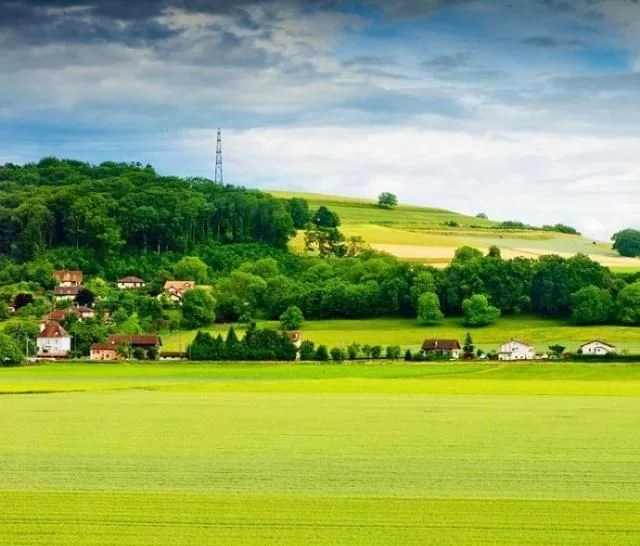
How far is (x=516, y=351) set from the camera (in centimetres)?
9675

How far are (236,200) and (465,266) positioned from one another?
48.8 metres

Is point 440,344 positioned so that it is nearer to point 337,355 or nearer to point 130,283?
point 337,355

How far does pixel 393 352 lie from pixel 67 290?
168ft

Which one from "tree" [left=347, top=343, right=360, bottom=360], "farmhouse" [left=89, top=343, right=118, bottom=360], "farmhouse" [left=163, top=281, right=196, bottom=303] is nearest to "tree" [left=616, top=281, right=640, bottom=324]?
"tree" [left=347, top=343, right=360, bottom=360]

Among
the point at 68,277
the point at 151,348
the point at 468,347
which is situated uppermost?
the point at 68,277

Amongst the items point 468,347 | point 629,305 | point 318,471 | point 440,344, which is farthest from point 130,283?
point 318,471

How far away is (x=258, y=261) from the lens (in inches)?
5679

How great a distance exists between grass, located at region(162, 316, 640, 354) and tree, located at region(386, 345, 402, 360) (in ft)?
18.0

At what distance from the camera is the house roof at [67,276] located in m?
138

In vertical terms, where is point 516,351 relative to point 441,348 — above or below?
below

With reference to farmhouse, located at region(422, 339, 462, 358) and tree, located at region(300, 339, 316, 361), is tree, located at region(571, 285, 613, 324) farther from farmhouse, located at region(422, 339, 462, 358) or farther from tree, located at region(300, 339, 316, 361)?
tree, located at region(300, 339, 316, 361)

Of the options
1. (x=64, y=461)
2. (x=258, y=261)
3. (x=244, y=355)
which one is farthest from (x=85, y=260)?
(x=64, y=461)

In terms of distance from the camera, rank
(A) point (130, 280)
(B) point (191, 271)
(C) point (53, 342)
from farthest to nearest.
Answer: (B) point (191, 271)
(A) point (130, 280)
(C) point (53, 342)

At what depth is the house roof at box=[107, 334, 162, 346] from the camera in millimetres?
101500
